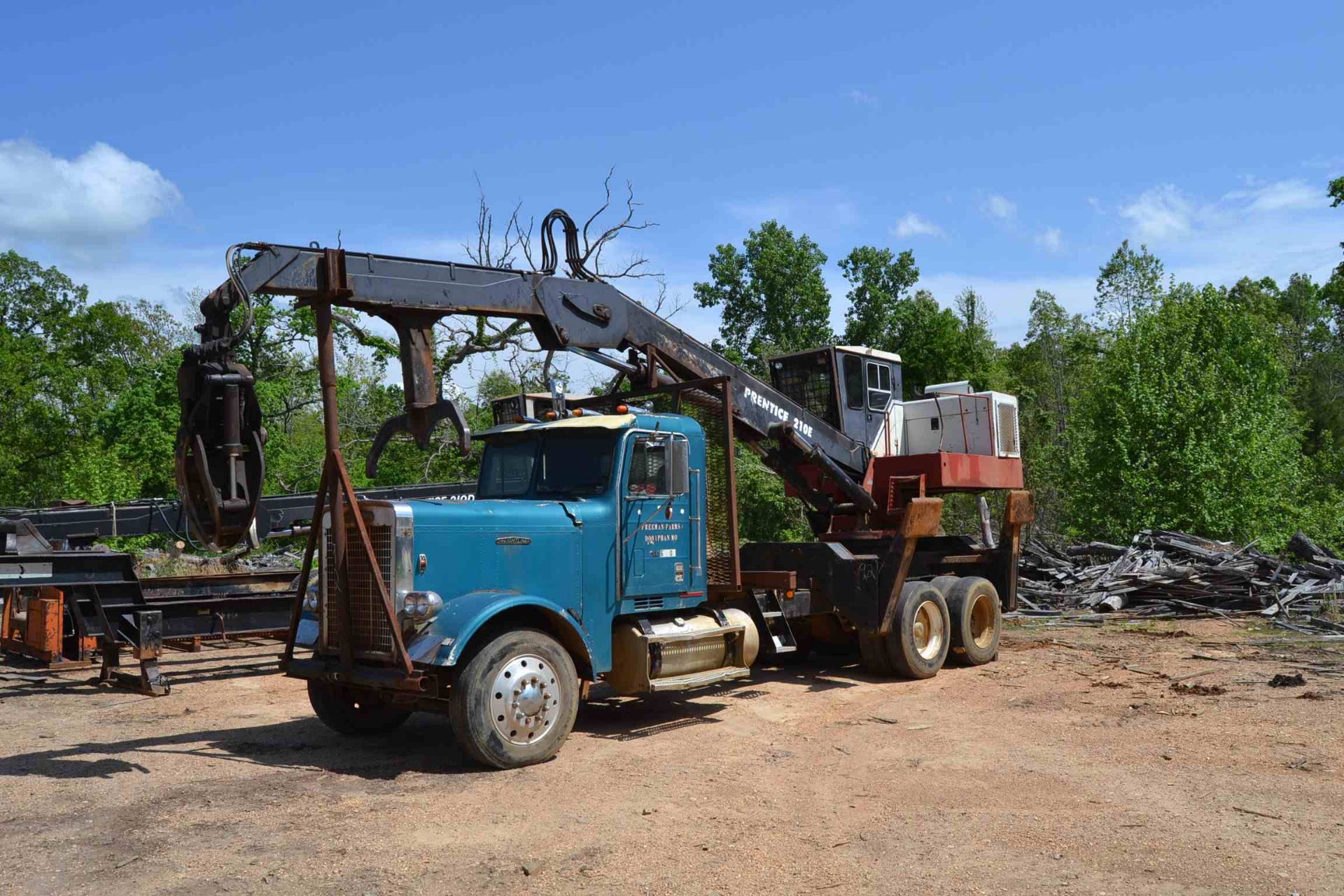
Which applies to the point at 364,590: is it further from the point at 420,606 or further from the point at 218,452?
the point at 218,452

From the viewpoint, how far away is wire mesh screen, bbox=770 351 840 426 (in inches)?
544

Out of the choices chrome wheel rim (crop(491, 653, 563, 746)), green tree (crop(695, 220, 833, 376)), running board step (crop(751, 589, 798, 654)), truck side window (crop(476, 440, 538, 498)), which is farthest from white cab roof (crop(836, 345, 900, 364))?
green tree (crop(695, 220, 833, 376))

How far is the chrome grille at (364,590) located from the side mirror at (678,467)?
2621mm

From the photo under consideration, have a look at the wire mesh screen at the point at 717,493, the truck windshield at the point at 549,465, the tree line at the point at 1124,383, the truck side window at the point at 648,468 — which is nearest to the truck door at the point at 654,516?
the truck side window at the point at 648,468

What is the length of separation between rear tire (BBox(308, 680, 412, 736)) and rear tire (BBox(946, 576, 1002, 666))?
266 inches

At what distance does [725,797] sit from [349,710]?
11.7 feet

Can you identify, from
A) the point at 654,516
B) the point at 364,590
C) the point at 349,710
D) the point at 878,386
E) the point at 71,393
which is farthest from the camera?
the point at 71,393

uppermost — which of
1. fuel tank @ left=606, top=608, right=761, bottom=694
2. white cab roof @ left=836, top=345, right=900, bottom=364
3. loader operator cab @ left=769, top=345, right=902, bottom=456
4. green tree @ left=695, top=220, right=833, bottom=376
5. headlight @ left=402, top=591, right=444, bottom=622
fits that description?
green tree @ left=695, top=220, right=833, bottom=376

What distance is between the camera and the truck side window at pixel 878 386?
46.4 feet

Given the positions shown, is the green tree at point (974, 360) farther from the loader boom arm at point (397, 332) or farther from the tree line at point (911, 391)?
the loader boom arm at point (397, 332)

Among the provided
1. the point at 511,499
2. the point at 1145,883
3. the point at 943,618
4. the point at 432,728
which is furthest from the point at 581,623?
the point at 943,618

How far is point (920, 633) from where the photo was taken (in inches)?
502

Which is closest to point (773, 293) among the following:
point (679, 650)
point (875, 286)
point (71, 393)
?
point (875, 286)

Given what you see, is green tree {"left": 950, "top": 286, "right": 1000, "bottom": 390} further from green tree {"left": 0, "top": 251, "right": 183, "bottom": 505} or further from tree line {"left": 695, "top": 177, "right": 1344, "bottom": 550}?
green tree {"left": 0, "top": 251, "right": 183, "bottom": 505}
